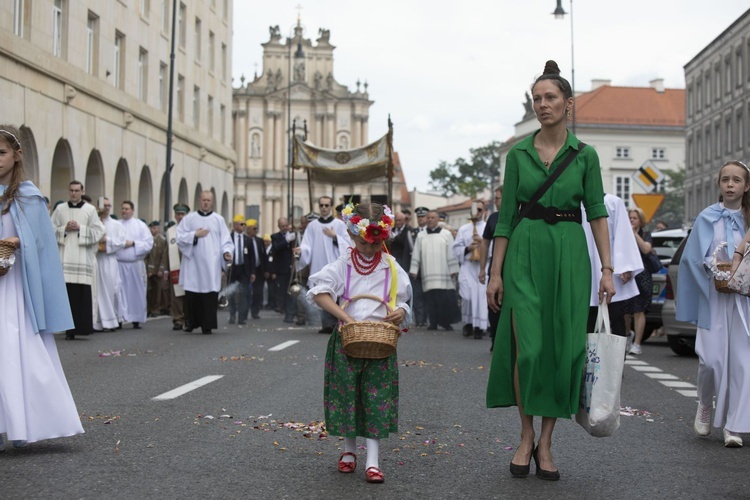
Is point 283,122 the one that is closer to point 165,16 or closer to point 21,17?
point 165,16

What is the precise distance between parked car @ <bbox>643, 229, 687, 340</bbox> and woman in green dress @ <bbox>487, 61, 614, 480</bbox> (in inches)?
439

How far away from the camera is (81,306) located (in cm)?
1683

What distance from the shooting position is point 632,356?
1546cm

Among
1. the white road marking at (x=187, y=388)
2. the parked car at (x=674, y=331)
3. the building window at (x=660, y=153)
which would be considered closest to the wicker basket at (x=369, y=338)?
the white road marking at (x=187, y=388)

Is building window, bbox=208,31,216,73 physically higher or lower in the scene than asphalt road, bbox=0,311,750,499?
higher

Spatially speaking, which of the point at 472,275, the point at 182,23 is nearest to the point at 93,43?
the point at 182,23

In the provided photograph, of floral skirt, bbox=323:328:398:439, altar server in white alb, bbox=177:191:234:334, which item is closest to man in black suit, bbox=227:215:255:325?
altar server in white alb, bbox=177:191:234:334

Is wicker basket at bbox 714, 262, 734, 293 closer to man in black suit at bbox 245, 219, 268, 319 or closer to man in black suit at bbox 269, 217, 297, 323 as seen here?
man in black suit at bbox 245, 219, 268, 319

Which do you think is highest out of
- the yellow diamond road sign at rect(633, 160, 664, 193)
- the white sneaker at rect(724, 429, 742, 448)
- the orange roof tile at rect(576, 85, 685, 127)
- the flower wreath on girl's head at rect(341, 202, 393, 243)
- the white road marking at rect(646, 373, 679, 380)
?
the orange roof tile at rect(576, 85, 685, 127)

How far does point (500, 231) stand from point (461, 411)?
2.93 meters

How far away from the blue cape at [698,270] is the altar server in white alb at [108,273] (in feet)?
40.1

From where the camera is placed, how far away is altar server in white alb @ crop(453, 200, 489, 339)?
18562 mm

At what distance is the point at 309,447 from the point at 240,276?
619 inches

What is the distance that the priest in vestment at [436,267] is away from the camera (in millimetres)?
20734
